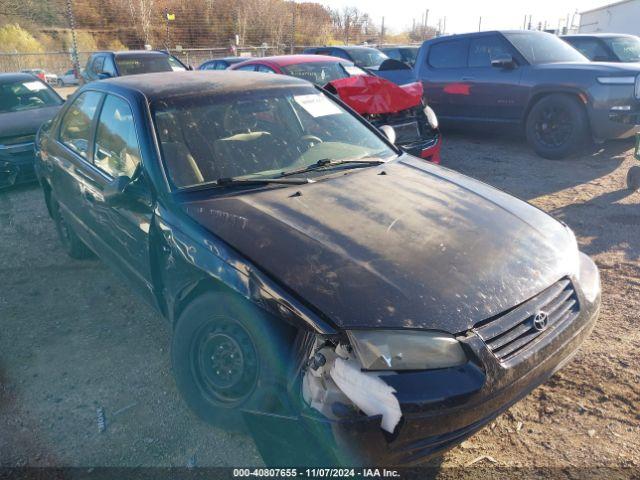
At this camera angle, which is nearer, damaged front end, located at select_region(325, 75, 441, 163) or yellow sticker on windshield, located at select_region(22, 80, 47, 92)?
damaged front end, located at select_region(325, 75, 441, 163)

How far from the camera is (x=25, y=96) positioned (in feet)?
24.7

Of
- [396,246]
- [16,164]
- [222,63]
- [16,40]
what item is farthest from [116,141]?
[16,40]

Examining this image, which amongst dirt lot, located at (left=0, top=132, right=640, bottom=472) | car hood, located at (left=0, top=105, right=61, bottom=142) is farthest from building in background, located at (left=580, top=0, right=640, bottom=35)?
car hood, located at (left=0, top=105, right=61, bottom=142)

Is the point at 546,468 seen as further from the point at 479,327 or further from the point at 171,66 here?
the point at 171,66

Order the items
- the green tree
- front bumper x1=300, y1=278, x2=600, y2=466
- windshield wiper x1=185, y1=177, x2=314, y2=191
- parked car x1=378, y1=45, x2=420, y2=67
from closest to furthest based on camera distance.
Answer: front bumper x1=300, y1=278, x2=600, y2=466
windshield wiper x1=185, y1=177, x2=314, y2=191
parked car x1=378, y1=45, x2=420, y2=67
the green tree

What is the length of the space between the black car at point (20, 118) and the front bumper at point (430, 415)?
6.22m

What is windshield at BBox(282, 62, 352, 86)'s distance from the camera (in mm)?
7508

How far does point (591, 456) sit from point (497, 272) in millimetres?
921

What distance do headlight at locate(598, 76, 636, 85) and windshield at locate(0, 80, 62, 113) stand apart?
7715 millimetres

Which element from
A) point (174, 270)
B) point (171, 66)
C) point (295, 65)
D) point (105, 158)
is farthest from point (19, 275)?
point (171, 66)

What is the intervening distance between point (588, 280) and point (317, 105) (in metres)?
2.12

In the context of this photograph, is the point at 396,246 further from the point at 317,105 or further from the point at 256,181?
the point at 317,105

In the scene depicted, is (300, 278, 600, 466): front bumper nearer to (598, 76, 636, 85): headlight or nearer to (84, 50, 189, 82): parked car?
(598, 76, 636, 85): headlight

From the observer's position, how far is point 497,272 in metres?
2.16
